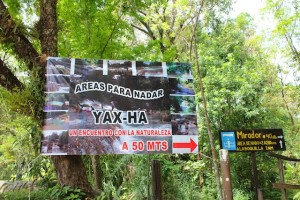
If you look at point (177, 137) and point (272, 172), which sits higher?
point (177, 137)

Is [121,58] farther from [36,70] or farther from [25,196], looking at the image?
[25,196]

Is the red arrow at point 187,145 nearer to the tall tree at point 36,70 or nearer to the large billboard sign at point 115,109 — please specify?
the large billboard sign at point 115,109

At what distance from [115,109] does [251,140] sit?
2.86 metres

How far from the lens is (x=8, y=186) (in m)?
5.63

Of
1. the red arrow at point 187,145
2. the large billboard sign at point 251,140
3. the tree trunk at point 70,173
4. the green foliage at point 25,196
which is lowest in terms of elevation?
the green foliage at point 25,196

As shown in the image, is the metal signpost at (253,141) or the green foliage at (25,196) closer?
the green foliage at (25,196)

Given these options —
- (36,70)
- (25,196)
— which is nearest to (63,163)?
(25,196)

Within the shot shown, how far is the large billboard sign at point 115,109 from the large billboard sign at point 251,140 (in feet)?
4.57

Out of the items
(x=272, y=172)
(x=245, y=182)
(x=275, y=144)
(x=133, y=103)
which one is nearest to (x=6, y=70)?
(x=133, y=103)

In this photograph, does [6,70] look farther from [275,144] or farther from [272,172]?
[272,172]

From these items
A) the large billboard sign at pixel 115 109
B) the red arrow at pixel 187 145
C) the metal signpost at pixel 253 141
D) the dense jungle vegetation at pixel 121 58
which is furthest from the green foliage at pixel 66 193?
the metal signpost at pixel 253 141

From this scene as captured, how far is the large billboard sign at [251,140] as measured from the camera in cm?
540

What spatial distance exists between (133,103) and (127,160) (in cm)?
211

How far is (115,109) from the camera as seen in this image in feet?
13.4
